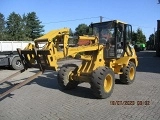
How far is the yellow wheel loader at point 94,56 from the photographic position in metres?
7.38

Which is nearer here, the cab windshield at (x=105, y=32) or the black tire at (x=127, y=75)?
the cab windshield at (x=105, y=32)

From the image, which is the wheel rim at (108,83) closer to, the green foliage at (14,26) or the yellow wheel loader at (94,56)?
the yellow wheel loader at (94,56)

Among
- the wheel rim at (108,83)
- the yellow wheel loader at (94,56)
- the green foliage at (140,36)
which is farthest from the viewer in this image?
the green foliage at (140,36)

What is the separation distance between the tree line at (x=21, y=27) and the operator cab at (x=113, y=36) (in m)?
56.6

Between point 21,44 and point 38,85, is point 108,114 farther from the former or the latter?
point 21,44

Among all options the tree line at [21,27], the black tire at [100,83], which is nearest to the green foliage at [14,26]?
the tree line at [21,27]

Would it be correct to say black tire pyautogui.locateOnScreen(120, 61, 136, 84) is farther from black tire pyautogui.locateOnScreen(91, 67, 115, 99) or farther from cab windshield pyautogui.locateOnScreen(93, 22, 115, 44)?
black tire pyautogui.locateOnScreen(91, 67, 115, 99)

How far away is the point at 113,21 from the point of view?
963 centimetres

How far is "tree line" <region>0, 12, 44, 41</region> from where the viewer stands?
68.5 metres

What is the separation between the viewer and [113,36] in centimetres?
960

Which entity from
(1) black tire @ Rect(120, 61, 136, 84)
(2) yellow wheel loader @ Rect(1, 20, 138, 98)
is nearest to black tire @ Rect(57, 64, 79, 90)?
(2) yellow wheel loader @ Rect(1, 20, 138, 98)

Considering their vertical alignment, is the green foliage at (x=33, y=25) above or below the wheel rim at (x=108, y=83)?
above

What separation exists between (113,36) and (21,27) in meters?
65.0

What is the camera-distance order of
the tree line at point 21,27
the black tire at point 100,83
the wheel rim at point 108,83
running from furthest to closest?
the tree line at point 21,27 → the wheel rim at point 108,83 → the black tire at point 100,83
